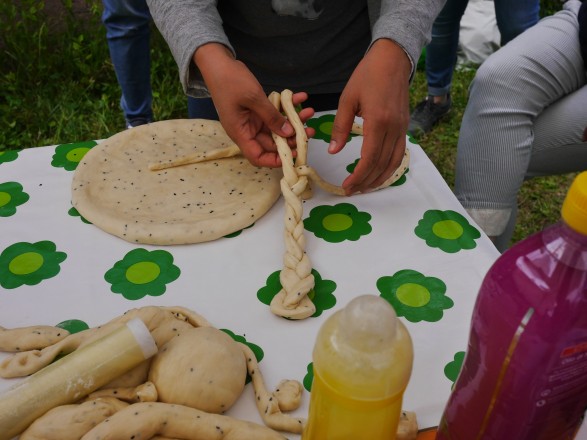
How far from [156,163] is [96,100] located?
1.58m

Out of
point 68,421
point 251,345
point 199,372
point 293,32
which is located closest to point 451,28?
point 293,32

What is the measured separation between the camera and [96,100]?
246 centimetres

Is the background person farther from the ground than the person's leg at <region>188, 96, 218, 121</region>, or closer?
closer

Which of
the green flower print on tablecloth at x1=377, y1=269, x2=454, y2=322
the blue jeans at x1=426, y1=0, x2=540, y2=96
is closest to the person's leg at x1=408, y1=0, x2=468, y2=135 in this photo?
the blue jeans at x1=426, y1=0, x2=540, y2=96

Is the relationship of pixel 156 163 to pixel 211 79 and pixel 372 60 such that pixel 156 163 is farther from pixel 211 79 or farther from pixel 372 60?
pixel 372 60

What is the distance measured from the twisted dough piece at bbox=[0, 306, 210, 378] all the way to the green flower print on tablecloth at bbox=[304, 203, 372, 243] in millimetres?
323

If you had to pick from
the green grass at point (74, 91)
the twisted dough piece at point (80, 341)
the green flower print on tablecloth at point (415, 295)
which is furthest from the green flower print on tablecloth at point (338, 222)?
the green grass at point (74, 91)

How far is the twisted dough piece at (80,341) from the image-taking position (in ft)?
2.28

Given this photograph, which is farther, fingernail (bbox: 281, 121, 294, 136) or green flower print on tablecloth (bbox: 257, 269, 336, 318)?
fingernail (bbox: 281, 121, 294, 136)

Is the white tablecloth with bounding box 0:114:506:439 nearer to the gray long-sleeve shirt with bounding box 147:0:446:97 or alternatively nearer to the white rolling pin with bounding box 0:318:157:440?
the white rolling pin with bounding box 0:318:157:440

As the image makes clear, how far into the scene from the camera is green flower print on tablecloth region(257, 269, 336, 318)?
835 mm

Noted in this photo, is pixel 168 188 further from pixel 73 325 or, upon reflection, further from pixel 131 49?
pixel 131 49

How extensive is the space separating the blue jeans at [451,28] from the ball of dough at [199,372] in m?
1.80

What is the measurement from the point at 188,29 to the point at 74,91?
1.69m
